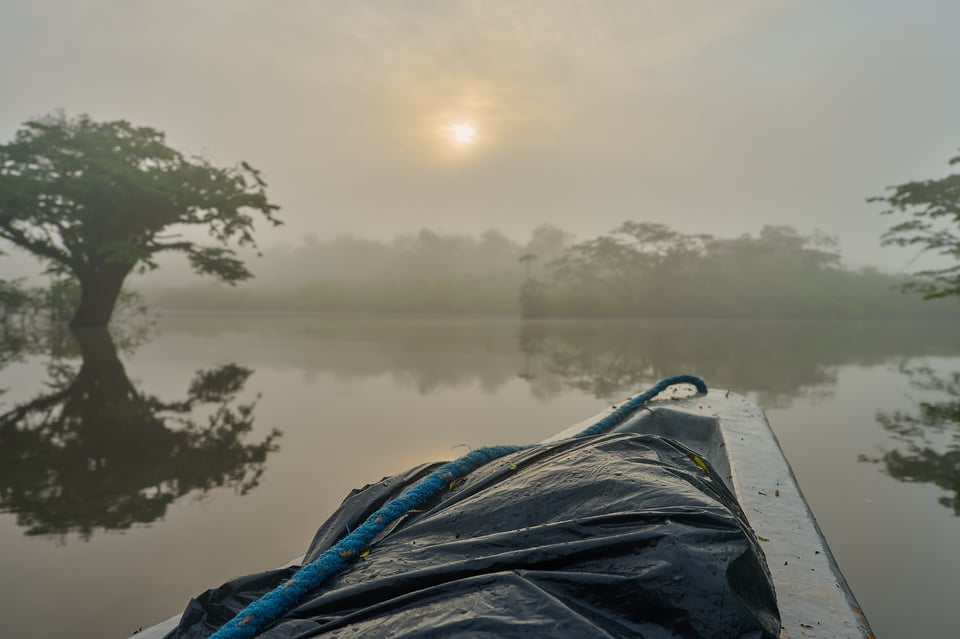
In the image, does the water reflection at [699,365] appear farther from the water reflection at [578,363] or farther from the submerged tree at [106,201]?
the submerged tree at [106,201]

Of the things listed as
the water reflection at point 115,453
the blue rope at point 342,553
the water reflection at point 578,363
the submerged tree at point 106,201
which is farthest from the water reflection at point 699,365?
the submerged tree at point 106,201

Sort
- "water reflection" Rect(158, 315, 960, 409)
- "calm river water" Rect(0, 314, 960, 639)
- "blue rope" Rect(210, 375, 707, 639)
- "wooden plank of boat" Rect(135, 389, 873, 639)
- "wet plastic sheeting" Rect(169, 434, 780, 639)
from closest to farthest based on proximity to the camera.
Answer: "wet plastic sheeting" Rect(169, 434, 780, 639) < "blue rope" Rect(210, 375, 707, 639) < "wooden plank of boat" Rect(135, 389, 873, 639) < "calm river water" Rect(0, 314, 960, 639) < "water reflection" Rect(158, 315, 960, 409)

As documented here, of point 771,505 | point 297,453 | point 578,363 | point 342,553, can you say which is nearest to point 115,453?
point 297,453

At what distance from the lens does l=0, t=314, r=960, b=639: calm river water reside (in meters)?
1.98

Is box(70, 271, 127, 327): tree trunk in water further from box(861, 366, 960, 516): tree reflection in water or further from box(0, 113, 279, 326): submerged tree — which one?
box(861, 366, 960, 516): tree reflection in water

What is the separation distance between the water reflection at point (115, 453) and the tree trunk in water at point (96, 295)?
→ 12.1 meters

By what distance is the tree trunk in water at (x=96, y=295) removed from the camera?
15.9 meters

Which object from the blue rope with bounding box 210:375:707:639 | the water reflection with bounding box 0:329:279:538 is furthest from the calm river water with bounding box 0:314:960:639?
the blue rope with bounding box 210:375:707:639

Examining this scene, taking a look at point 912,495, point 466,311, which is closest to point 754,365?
point 912,495

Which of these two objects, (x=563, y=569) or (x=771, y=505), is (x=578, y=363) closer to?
(x=771, y=505)

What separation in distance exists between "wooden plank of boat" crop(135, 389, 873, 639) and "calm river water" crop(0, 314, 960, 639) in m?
0.54

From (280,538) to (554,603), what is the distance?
1.92m

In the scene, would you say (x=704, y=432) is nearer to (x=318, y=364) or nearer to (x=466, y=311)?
(x=318, y=364)

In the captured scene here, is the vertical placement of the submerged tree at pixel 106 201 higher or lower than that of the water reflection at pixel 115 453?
higher
